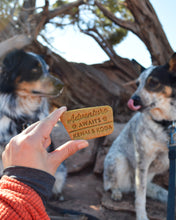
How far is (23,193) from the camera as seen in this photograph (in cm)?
89

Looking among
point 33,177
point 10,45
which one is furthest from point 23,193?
point 10,45

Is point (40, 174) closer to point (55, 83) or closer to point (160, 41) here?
point (55, 83)

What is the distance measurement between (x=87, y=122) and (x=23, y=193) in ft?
2.35

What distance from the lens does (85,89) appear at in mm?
7203

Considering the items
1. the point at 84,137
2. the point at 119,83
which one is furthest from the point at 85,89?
the point at 84,137

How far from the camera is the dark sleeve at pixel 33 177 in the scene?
92 cm

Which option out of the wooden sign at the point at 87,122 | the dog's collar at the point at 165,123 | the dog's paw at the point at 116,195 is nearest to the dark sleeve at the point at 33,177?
the wooden sign at the point at 87,122

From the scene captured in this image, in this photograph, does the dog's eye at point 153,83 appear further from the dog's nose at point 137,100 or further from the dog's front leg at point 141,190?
the dog's front leg at point 141,190

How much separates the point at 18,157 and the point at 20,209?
0.22 m

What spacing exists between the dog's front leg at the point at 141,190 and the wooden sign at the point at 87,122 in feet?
5.85

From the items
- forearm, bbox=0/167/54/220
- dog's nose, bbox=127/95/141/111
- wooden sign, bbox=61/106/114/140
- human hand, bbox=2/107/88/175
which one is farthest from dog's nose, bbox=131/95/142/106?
forearm, bbox=0/167/54/220

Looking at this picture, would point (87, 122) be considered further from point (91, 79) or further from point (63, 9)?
point (63, 9)

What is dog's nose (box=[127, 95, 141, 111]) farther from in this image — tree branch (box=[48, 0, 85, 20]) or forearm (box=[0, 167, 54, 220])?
tree branch (box=[48, 0, 85, 20])

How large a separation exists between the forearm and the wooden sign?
514 millimetres
